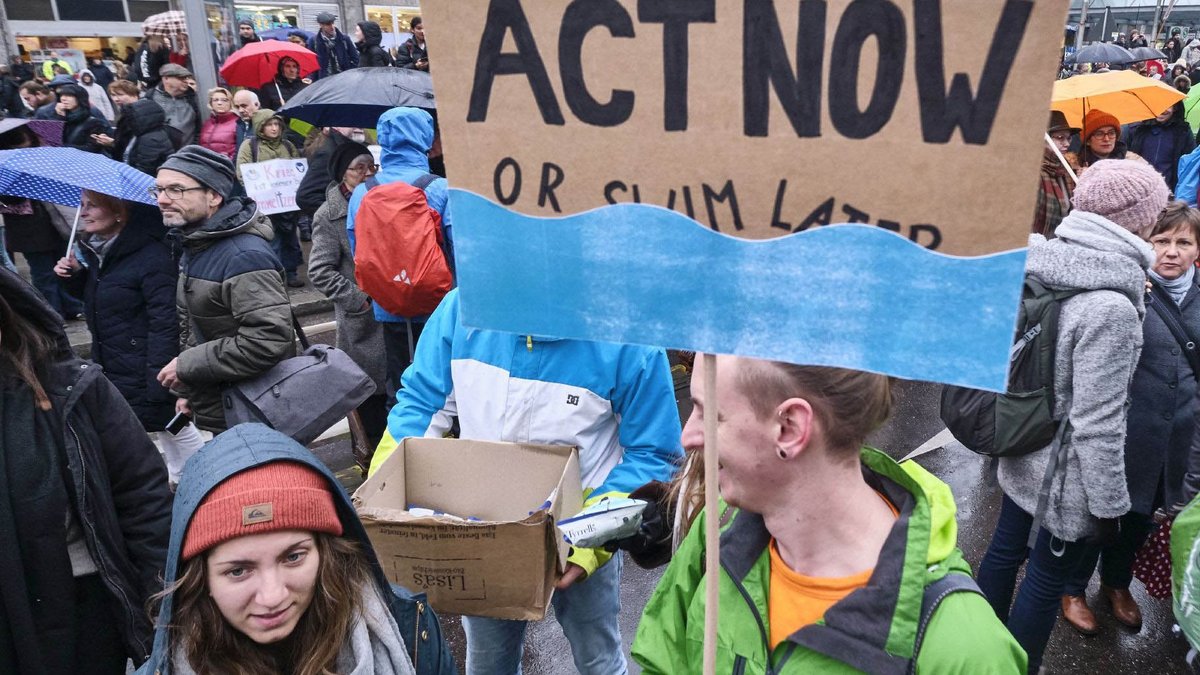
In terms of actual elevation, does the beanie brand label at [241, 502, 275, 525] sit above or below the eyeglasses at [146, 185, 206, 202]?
below

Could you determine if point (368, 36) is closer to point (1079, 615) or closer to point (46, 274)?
point (46, 274)

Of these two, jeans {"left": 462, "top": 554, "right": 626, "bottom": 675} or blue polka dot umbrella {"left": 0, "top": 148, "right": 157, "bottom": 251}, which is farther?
blue polka dot umbrella {"left": 0, "top": 148, "right": 157, "bottom": 251}

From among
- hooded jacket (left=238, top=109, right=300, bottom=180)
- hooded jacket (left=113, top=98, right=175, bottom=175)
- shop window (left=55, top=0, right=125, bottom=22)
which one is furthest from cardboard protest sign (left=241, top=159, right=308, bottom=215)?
shop window (left=55, top=0, right=125, bottom=22)

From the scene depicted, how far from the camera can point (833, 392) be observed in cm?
154

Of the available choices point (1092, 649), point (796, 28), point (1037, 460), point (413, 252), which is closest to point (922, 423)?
point (1092, 649)

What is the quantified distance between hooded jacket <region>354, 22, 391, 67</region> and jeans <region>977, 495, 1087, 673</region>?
12.0 meters

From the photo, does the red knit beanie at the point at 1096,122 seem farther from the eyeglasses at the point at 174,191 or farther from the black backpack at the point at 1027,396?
the eyeglasses at the point at 174,191

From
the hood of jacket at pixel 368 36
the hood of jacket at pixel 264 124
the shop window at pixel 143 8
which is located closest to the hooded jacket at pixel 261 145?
the hood of jacket at pixel 264 124

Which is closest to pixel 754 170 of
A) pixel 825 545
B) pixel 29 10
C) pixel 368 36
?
pixel 825 545

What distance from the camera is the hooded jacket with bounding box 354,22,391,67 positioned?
13.1 meters

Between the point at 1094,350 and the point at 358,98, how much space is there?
209 inches

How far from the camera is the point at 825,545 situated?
1.60 m

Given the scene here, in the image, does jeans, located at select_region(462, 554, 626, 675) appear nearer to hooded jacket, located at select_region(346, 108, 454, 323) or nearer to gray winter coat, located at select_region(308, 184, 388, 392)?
hooded jacket, located at select_region(346, 108, 454, 323)

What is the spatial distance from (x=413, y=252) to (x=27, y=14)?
15.7 metres
